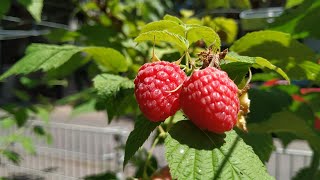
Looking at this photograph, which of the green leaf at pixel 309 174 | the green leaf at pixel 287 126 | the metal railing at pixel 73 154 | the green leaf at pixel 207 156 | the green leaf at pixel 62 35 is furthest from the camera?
the metal railing at pixel 73 154

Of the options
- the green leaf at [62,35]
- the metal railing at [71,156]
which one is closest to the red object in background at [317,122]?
the green leaf at [62,35]

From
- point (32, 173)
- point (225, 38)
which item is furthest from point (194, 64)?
point (32, 173)

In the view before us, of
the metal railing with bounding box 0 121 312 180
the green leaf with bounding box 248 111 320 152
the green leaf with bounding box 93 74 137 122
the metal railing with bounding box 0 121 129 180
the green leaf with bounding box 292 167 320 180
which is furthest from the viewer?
the metal railing with bounding box 0 121 129 180

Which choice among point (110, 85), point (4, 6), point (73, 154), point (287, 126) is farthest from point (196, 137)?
point (73, 154)

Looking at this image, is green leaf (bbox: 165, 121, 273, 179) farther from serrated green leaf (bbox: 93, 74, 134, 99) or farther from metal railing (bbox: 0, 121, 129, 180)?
metal railing (bbox: 0, 121, 129, 180)

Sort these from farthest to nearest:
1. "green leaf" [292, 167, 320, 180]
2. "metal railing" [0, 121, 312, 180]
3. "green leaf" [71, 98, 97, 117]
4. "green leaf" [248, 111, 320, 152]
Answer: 1. "metal railing" [0, 121, 312, 180]
2. "green leaf" [71, 98, 97, 117]
3. "green leaf" [292, 167, 320, 180]
4. "green leaf" [248, 111, 320, 152]

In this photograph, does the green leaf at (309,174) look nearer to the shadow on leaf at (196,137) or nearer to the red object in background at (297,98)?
the red object in background at (297,98)

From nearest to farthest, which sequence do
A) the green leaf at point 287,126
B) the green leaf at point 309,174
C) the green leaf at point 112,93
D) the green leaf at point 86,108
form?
1. the green leaf at point 112,93
2. the green leaf at point 287,126
3. the green leaf at point 309,174
4. the green leaf at point 86,108

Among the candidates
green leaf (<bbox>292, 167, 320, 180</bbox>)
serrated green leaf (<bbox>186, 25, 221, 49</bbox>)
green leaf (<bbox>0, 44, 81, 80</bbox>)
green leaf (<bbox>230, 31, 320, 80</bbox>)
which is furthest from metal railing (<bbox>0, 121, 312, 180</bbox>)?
serrated green leaf (<bbox>186, 25, 221, 49</bbox>)
